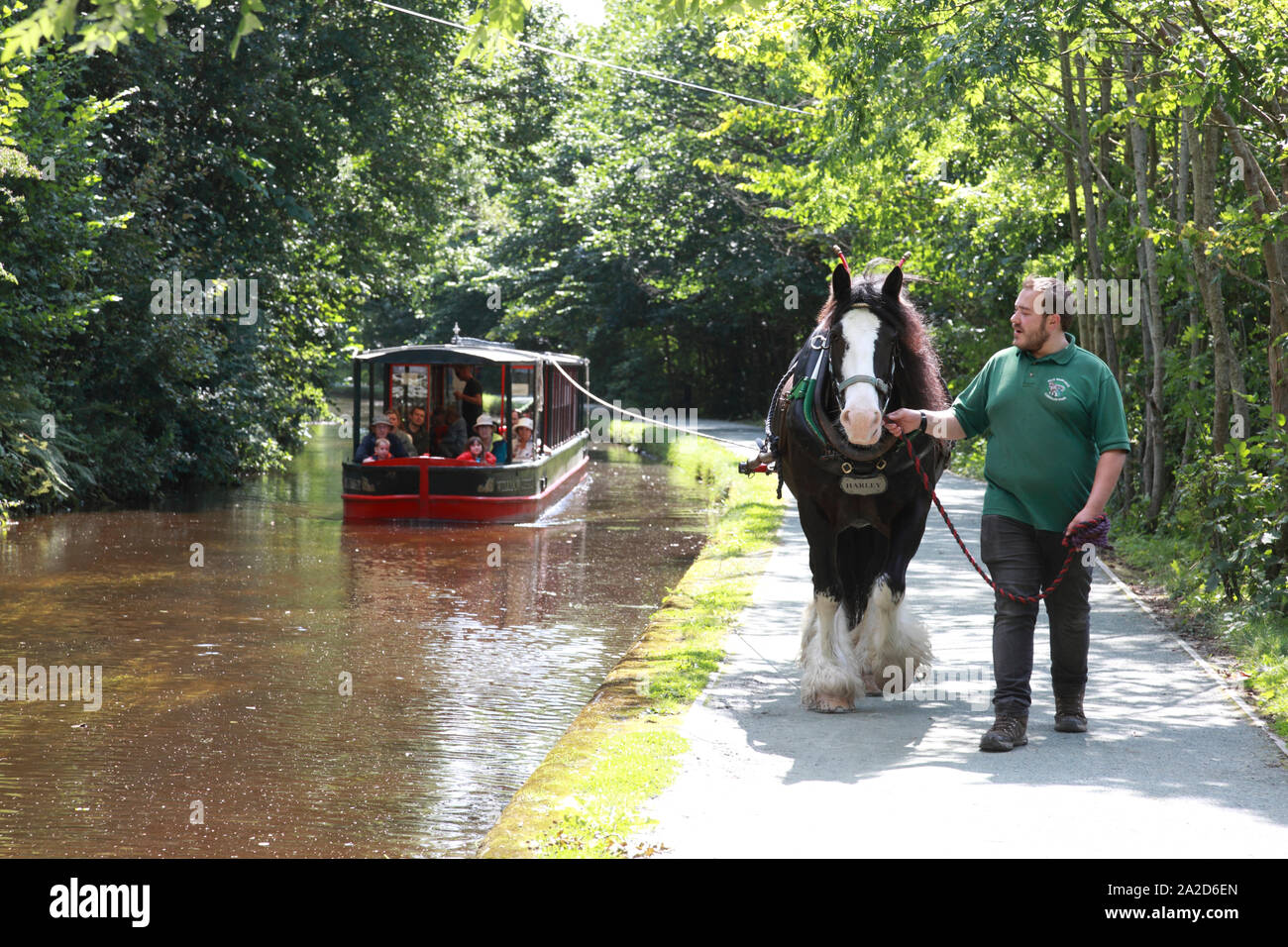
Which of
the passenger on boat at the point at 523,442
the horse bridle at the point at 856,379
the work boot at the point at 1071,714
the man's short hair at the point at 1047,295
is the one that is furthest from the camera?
the passenger on boat at the point at 523,442

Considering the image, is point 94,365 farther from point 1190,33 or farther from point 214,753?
point 1190,33

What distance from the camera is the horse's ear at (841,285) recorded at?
22.2 ft

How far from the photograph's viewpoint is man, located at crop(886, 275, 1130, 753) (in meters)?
6.26

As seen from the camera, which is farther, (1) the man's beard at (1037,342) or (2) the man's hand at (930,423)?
(2) the man's hand at (930,423)

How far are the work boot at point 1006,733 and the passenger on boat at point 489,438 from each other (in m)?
14.1

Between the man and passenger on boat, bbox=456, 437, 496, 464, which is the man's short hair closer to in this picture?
the man

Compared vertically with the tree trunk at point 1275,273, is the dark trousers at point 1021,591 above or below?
below

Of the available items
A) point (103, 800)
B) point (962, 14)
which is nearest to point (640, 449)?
point (962, 14)

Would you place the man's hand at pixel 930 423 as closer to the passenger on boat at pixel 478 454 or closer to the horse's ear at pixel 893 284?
the horse's ear at pixel 893 284

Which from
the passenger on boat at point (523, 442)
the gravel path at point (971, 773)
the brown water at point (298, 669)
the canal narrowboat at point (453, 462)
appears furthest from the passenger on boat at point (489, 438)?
the gravel path at point (971, 773)

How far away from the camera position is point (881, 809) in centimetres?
535

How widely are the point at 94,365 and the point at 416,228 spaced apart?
1356 centimetres

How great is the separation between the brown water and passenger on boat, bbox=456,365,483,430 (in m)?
2.65

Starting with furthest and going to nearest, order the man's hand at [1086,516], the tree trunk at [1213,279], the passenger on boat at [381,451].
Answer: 1. the passenger on boat at [381,451]
2. the tree trunk at [1213,279]
3. the man's hand at [1086,516]
